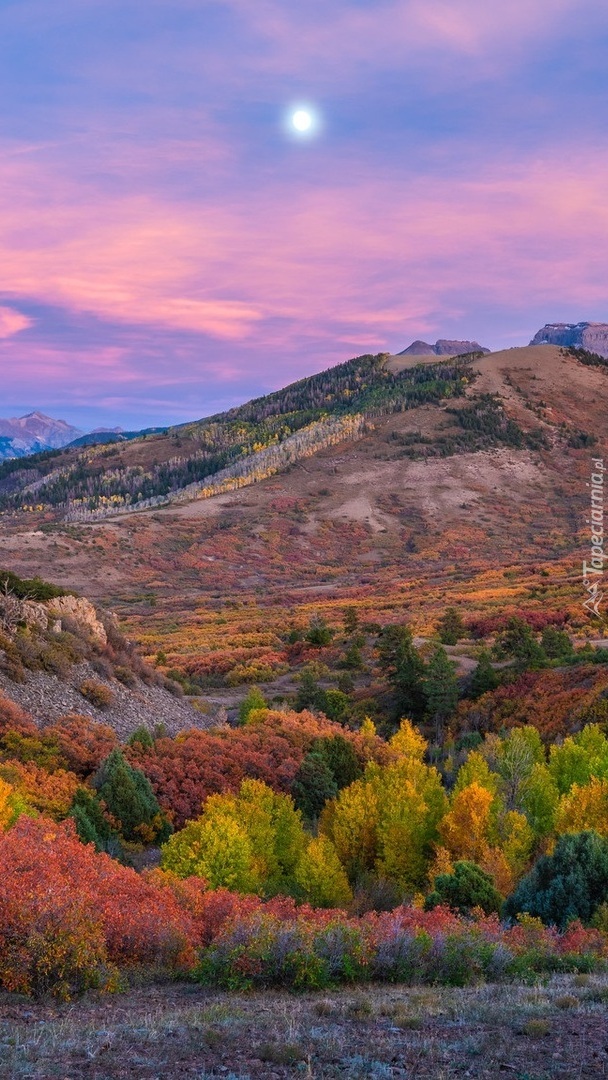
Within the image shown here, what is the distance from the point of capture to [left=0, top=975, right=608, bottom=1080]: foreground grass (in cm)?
944

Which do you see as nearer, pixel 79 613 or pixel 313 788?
pixel 313 788

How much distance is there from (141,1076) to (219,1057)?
3.36ft

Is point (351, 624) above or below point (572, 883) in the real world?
above

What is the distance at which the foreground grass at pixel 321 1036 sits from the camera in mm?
9438

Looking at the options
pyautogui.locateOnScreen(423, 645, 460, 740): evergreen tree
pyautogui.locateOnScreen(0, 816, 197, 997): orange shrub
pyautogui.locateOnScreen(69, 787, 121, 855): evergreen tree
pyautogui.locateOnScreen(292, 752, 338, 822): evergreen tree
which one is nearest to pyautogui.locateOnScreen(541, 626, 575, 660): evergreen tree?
pyautogui.locateOnScreen(423, 645, 460, 740): evergreen tree

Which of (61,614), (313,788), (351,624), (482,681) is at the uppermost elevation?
(61,614)

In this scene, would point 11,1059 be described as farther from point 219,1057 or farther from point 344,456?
point 344,456

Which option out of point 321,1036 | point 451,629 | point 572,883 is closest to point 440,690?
point 451,629

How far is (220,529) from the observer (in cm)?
15662

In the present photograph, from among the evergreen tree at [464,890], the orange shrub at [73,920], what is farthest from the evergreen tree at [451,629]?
the orange shrub at [73,920]

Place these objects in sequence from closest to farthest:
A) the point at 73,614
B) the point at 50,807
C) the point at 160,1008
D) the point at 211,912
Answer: the point at 160,1008 → the point at 211,912 → the point at 50,807 → the point at 73,614

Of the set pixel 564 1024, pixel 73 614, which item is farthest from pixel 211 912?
pixel 73 614

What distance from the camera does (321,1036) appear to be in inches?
409

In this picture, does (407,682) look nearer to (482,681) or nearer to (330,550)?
(482,681)
